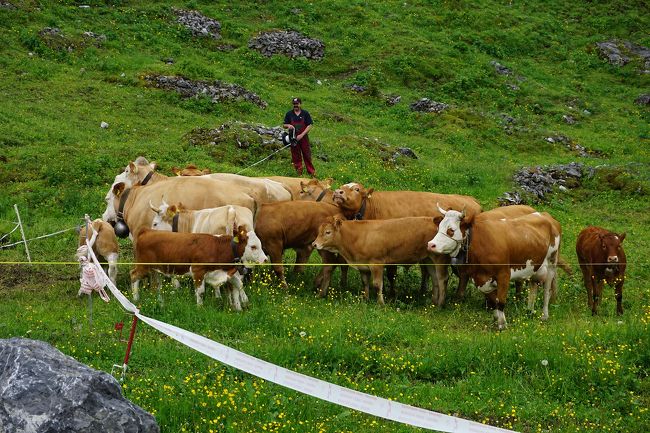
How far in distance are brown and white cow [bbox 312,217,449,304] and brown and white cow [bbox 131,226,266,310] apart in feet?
5.79

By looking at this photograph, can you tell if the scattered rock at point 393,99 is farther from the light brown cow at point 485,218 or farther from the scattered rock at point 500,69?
the light brown cow at point 485,218

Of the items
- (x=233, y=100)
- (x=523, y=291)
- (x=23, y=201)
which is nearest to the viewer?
(x=523, y=291)

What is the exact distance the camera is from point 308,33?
3494 cm

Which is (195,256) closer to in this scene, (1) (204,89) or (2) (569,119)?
(1) (204,89)

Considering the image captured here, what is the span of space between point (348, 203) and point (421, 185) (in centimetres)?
695

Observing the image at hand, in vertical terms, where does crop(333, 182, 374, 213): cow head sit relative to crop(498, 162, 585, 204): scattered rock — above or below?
above

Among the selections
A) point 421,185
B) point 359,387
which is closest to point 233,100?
point 421,185

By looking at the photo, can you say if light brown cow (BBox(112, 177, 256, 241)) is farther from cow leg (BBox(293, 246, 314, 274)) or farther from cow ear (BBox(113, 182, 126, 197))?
cow leg (BBox(293, 246, 314, 274))

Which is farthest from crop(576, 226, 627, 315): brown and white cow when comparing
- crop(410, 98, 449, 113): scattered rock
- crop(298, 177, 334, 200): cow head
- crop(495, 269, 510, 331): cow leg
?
crop(410, 98, 449, 113): scattered rock

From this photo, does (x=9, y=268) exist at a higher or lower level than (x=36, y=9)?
lower

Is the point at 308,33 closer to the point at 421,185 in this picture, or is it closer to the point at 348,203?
the point at 421,185

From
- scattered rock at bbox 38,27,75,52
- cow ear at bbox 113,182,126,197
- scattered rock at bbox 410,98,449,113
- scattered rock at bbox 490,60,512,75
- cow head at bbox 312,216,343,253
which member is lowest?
scattered rock at bbox 410,98,449,113

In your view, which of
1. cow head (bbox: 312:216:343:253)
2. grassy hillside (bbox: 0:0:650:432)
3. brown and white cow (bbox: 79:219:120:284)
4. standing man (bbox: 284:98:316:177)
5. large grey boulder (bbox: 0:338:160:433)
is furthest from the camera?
standing man (bbox: 284:98:316:177)

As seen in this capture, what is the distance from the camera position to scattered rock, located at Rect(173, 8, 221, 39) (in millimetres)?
33156
